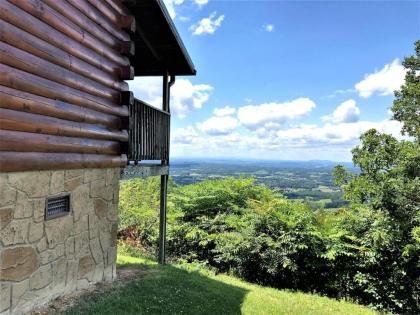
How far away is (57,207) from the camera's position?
4547 millimetres

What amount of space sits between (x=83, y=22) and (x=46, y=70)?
1124 millimetres

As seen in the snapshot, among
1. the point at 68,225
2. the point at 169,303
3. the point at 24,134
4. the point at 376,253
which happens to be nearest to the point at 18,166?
the point at 24,134

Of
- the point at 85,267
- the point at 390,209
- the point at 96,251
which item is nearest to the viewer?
the point at 85,267

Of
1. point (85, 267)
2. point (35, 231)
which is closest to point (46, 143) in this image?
point (35, 231)

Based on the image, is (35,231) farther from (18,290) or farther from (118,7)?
(118,7)

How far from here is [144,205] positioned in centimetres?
1361

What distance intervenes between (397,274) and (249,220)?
404cm

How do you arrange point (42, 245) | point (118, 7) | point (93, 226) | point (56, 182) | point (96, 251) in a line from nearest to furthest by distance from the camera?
point (42, 245)
point (56, 182)
point (93, 226)
point (96, 251)
point (118, 7)

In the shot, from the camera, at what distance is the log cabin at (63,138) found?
12.1 feet

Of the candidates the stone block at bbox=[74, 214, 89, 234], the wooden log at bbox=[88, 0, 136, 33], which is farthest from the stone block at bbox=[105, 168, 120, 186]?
the wooden log at bbox=[88, 0, 136, 33]

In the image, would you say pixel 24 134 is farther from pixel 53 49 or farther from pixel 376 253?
pixel 376 253

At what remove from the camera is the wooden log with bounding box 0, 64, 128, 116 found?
3.59 metres

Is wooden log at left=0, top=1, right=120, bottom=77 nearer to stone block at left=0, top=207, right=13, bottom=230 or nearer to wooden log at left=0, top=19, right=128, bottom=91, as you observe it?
wooden log at left=0, top=19, right=128, bottom=91

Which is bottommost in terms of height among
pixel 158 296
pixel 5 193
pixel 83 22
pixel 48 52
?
pixel 158 296
